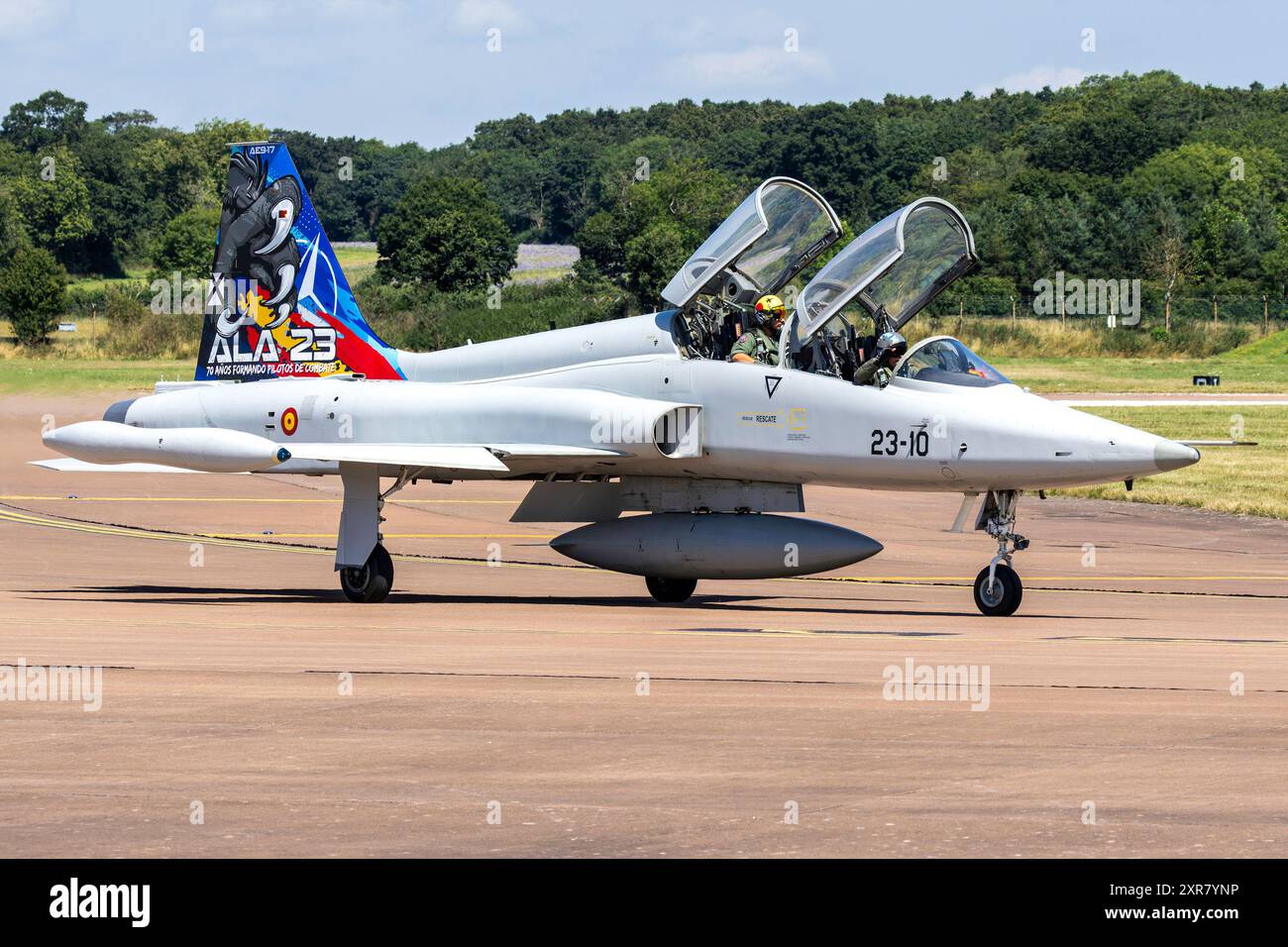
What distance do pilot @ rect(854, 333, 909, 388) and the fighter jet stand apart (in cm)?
10

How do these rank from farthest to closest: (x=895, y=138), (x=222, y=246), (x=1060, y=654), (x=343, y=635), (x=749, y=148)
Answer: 1. (x=749, y=148)
2. (x=895, y=138)
3. (x=222, y=246)
4. (x=343, y=635)
5. (x=1060, y=654)

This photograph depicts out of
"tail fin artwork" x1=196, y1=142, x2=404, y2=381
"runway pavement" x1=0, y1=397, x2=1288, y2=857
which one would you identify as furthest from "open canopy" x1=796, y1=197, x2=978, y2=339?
"tail fin artwork" x1=196, y1=142, x2=404, y2=381

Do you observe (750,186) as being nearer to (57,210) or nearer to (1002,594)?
(57,210)

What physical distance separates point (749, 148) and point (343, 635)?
6340 inches

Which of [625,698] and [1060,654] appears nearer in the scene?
[625,698]

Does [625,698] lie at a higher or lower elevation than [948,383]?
lower

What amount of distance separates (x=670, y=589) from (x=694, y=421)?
83.2 inches

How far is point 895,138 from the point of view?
143000 mm

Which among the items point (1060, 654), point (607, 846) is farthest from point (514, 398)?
point (607, 846)

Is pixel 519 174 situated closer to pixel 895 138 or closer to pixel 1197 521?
pixel 895 138

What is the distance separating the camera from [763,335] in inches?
786

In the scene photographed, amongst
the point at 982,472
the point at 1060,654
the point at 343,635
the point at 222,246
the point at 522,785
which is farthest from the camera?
the point at 222,246

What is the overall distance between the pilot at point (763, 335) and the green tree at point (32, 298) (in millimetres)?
63897

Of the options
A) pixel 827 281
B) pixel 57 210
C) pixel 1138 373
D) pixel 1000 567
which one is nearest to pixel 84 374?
pixel 1138 373
